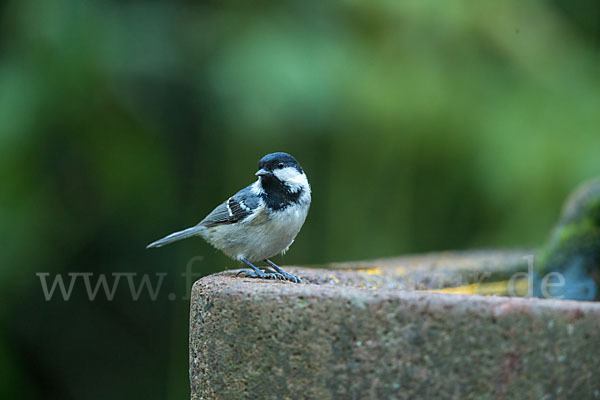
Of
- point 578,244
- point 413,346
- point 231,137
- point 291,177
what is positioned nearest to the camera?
point 413,346

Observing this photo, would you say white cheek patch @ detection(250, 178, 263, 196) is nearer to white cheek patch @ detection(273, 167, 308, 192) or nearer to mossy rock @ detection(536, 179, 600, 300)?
white cheek patch @ detection(273, 167, 308, 192)

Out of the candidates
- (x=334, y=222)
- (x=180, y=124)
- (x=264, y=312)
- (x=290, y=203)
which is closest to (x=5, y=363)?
(x=180, y=124)

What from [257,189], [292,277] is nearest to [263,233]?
[257,189]

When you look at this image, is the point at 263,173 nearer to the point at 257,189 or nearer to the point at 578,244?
the point at 257,189

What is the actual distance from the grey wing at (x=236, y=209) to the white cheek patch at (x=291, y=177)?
0.12 meters

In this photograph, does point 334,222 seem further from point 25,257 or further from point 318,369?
point 318,369

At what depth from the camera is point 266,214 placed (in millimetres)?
2559

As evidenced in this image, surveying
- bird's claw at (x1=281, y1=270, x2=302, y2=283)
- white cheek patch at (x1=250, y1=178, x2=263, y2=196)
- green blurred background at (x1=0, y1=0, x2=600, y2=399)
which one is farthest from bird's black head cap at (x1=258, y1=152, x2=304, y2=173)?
green blurred background at (x1=0, y1=0, x2=600, y2=399)

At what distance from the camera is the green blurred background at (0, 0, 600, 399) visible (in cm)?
428

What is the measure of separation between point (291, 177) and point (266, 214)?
0.20 m

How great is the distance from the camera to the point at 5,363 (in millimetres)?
4312

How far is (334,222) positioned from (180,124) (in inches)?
50.3

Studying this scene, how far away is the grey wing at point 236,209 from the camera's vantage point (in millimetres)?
2600

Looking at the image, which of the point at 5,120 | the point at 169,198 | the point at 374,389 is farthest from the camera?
the point at 169,198
